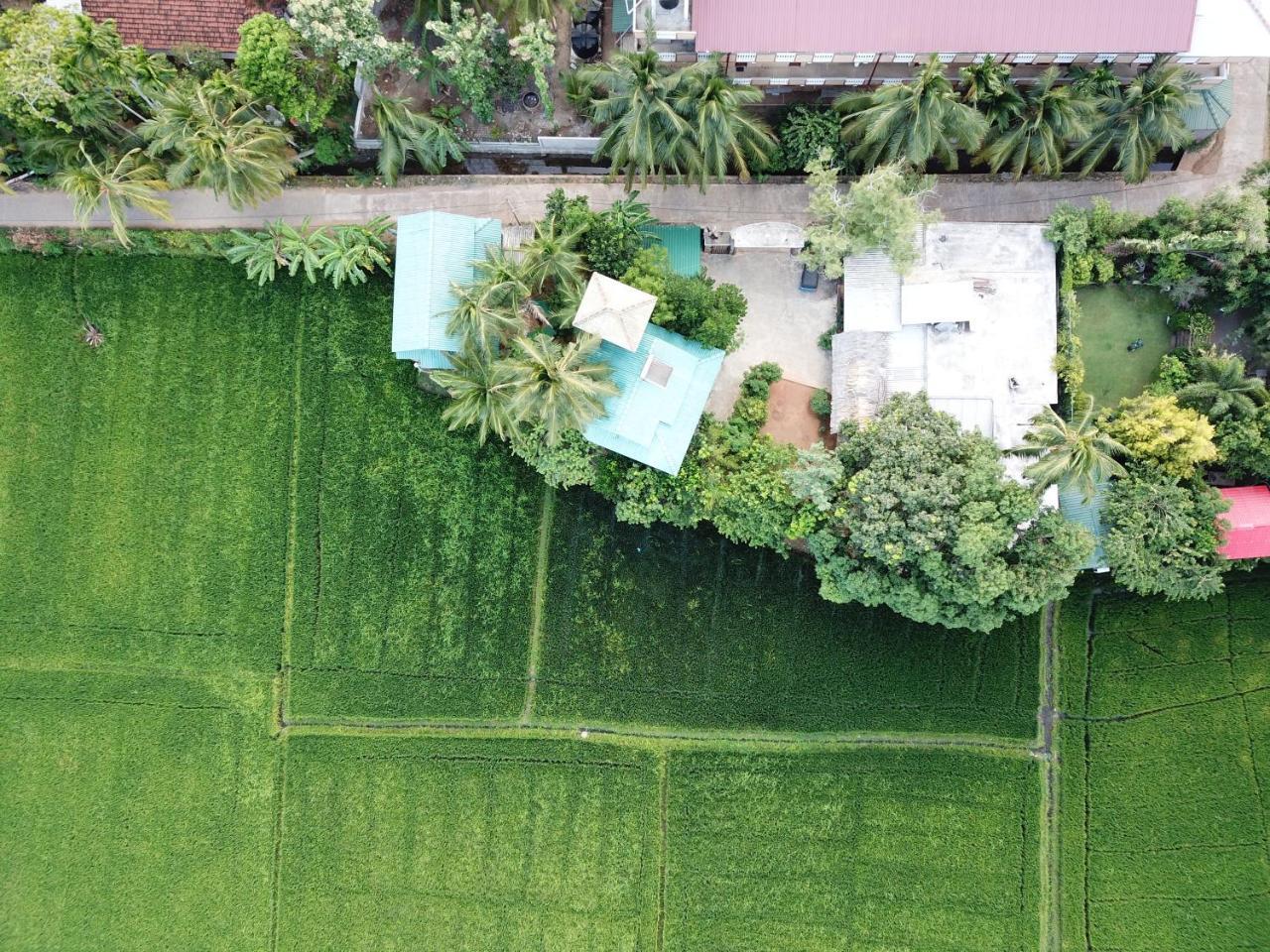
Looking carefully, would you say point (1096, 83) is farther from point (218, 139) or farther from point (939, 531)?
point (218, 139)

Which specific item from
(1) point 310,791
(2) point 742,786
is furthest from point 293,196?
(2) point 742,786

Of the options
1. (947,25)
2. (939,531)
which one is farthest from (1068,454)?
(947,25)

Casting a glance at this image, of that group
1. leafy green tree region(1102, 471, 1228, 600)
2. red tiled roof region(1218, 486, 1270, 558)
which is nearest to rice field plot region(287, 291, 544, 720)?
leafy green tree region(1102, 471, 1228, 600)

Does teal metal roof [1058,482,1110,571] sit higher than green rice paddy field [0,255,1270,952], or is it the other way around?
teal metal roof [1058,482,1110,571]

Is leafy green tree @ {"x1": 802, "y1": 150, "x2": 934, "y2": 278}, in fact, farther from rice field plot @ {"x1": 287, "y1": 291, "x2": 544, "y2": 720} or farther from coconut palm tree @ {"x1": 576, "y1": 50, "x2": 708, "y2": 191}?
rice field plot @ {"x1": 287, "y1": 291, "x2": 544, "y2": 720}

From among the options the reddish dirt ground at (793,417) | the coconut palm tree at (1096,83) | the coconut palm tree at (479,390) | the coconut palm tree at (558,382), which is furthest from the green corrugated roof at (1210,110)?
the coconut palm tree at (479,390)

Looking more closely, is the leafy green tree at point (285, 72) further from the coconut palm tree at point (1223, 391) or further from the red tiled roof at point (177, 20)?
the coconut palm tree at point (1223, 391)

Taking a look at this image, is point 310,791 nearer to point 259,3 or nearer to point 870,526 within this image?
point 870,526
